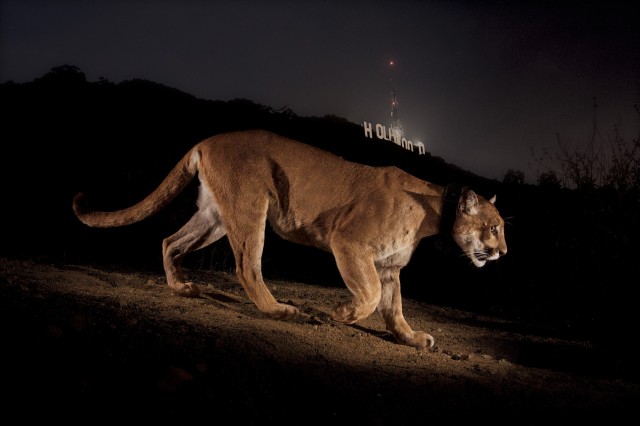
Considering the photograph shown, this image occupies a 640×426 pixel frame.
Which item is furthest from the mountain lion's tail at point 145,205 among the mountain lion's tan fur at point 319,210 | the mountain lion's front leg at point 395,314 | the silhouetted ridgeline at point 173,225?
the silhouetted ridgeline at point 173,225

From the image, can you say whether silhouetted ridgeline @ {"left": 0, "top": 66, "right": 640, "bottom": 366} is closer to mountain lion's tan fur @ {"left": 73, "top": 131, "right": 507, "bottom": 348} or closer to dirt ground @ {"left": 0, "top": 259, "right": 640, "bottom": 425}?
mountain lion's tan fur @ {"left": 73, "top": 131, "right": 507, "bottom": 348}

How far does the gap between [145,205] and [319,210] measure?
190cm

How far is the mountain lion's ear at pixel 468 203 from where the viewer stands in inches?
190

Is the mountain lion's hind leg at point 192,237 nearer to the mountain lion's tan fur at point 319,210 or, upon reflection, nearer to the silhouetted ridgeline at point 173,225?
the mountain lion's tan fur at point 319,210

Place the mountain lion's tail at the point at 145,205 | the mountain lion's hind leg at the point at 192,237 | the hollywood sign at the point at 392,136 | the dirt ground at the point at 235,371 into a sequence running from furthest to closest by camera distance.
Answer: the hollywood sign at the point at 392,136 → the mountain lion's hind leg at the point at 192,237 → the mountain lion's tail at the point at 145,205 → the dirt ground at the point at 235,371

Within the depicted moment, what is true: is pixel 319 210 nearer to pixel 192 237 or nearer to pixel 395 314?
pixel 395 314

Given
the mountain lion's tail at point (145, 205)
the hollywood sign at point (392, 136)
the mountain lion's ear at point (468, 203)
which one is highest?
the hollywood sign at point (392, 136)

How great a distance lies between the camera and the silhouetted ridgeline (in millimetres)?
7492

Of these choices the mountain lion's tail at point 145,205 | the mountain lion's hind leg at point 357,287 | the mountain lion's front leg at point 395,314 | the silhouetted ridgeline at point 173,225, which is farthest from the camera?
the silhouetted ridgeline at point 173,225

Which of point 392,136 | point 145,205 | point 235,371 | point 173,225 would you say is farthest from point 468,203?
point 392,136

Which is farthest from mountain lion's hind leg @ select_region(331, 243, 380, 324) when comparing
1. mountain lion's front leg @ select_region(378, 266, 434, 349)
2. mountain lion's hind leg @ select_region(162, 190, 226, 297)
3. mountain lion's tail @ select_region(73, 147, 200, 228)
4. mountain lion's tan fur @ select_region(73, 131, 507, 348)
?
mountain lion's tail @ select_region(73, 147, 200, 228)

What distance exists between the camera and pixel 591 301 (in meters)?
7.32

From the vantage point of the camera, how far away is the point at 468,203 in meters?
4.87

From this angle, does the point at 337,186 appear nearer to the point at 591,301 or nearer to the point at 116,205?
the point at 591,301
